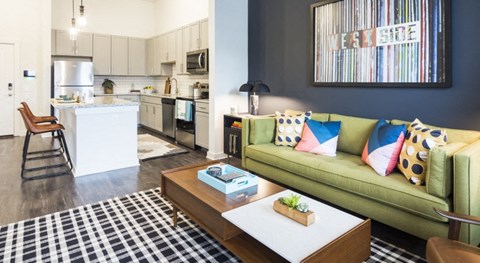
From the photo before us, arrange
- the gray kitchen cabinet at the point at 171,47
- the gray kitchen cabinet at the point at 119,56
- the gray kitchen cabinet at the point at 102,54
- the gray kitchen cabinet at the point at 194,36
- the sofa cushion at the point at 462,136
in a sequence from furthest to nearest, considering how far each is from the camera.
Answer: the gray kitchen cabinet at the point at 119,56, the gray kitchen cabinet at the point at 102,54, the gray kitchen cabinet at the point at 171,47, the gray kitchen cabinet at the point at 194,36, the sofa cushion at the point at 462,136

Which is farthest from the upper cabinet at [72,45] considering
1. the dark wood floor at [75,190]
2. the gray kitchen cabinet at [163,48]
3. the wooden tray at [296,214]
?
the wooden tray at [296,214]

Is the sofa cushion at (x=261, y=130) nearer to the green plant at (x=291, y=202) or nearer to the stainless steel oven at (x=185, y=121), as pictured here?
the green plant at (x=291, y=202)

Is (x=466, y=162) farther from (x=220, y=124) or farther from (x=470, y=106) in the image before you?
(x=220, y=124)

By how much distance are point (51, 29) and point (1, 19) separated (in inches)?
34.8

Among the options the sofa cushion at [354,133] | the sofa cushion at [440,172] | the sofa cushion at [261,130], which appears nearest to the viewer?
the sofa cushion at [440,172]

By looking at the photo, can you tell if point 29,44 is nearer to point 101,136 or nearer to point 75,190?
point 101,136

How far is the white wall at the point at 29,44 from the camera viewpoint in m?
6.27

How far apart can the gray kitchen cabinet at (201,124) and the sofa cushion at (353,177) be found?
5.45ft

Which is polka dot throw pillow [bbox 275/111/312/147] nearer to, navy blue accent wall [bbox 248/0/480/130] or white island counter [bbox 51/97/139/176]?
navy blue accent wall [bbox 248/0/480/130]

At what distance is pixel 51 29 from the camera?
258 inches

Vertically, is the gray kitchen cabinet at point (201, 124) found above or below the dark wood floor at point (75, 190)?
above

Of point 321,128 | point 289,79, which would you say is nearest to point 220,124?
point 289,79

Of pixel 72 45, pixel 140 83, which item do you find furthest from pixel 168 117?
pixel 72 45

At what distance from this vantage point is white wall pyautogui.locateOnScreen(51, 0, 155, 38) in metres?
6.85
